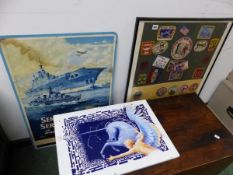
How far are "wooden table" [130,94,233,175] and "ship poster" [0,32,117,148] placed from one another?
334mm

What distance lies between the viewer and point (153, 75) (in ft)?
3.46

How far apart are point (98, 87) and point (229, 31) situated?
29.6 inches

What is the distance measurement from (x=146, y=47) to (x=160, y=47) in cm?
7

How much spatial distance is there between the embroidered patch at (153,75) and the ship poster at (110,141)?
195 mm

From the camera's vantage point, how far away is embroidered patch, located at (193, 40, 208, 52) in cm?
101

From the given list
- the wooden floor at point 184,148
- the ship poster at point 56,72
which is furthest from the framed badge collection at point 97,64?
the wooden floor at point 184,148

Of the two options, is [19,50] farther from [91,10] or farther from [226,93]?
[226,93]

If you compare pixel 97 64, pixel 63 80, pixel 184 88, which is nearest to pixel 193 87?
pixel 184 88

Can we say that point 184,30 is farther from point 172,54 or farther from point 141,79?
point 141,79

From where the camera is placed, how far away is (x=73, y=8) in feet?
2.47

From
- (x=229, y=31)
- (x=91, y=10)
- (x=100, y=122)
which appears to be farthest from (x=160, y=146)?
(x=229, y=31)

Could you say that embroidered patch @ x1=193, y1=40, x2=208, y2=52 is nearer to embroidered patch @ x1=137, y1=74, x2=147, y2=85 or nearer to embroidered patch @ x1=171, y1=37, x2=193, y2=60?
embroidered patch @ x1=171, y1=37, x2=193, y2=60

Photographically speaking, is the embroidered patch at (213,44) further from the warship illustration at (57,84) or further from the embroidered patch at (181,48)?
the warship illustration at (57,84)

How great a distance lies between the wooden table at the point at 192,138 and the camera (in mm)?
811
